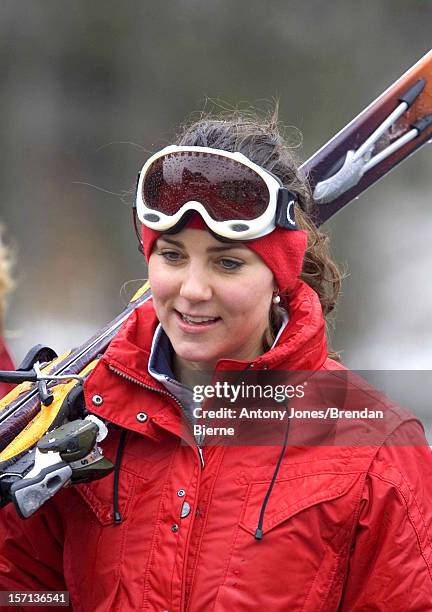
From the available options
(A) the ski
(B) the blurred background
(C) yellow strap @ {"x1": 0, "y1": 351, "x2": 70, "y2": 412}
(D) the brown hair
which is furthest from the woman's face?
(B) the blurred background

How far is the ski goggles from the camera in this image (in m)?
1.65

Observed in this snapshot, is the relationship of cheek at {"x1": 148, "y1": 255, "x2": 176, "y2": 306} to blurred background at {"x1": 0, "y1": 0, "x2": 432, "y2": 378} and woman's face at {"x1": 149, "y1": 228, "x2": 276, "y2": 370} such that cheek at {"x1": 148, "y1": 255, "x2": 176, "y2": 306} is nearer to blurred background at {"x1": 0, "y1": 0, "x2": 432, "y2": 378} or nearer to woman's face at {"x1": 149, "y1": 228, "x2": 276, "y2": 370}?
woman's face at {"x1": 149, "y1": 228, "x2": 276, "y2": 370}

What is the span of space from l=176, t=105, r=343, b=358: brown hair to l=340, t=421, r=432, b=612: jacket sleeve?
0.34 meters

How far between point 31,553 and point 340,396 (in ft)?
2.21

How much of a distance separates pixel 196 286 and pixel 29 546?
0.63 metres

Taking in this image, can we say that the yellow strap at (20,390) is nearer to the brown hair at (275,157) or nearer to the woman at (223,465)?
the woman at (223,465)

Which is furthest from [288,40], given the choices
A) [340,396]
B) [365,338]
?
[340,396]

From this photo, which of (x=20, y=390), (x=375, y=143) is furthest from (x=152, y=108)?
(x=20, y=390)

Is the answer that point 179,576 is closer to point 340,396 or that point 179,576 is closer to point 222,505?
point 222,505

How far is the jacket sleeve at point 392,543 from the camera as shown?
154 cm

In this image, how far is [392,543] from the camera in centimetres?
155

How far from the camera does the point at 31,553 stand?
71.7 inches

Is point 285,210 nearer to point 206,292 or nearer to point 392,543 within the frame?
point 206,292

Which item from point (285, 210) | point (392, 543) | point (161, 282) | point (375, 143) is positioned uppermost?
point (375, 143)
